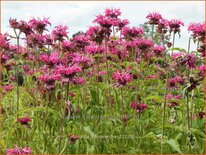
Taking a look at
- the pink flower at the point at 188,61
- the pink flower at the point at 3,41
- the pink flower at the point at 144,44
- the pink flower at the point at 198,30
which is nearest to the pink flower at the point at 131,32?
the pink flower at the point at 144,44

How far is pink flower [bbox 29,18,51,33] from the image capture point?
3.97 m

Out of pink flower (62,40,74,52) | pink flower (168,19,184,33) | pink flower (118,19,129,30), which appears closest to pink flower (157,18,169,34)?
pink flower (168,19,184,33)

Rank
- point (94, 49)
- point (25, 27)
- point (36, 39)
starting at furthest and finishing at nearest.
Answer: point (94, 49), point (36, 39), point (25, 27)

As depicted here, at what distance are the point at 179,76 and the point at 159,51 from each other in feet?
2.82

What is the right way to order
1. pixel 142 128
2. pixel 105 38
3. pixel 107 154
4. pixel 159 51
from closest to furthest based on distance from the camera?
1. pixel 107 154
2. pixel 142 128
3. pixel 105 38
4. pixel 159 51

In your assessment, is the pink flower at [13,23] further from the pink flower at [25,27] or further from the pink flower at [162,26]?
the pink flower at [162,26]

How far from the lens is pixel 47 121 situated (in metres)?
3.32

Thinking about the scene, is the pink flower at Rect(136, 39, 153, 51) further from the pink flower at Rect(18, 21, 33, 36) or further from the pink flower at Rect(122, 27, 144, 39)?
the pink flower at Rect(18, 21, 33, 36)

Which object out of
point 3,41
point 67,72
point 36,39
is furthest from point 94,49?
point 67,72

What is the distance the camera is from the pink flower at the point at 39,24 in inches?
156

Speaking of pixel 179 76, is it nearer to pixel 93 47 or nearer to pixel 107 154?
pixel 93 47

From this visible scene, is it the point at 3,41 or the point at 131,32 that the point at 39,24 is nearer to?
the point at 3,41

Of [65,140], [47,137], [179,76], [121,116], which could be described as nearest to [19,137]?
[47,137]

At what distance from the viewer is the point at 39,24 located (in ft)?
13.1
